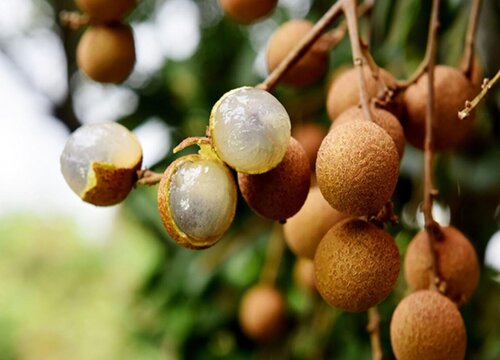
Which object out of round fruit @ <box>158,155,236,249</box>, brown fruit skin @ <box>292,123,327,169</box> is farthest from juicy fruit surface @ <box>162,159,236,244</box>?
brown fruit skin @ <box>292,123,327,169</box>

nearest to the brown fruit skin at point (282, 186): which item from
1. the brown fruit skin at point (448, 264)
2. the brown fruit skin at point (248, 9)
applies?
the brown fruit skin at point (448, 264)

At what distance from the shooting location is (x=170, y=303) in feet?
4.03

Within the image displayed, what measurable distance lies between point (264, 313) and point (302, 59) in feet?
1.50

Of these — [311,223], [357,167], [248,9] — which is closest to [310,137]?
[248,9]

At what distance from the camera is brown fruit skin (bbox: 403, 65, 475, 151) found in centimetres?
57

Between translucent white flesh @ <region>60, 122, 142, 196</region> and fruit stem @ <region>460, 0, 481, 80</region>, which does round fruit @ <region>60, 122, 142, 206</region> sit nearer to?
translucent white flesh @ <region>60, 122, 142, 196</region>

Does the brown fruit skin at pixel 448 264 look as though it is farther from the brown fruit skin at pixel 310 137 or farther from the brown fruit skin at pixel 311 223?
the brown fruit skin at pixel 310 137

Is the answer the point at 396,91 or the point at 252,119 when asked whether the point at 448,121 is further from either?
the point at 252,119

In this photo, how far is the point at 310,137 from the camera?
86 centimetres

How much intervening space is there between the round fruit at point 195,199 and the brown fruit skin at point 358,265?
2.8 inches

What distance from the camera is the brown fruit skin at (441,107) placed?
22.5 inches

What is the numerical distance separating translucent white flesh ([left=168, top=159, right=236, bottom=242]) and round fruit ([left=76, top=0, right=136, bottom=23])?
29 cm

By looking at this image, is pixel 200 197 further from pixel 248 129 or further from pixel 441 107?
pixel 441 107

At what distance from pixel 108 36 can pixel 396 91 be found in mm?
287
